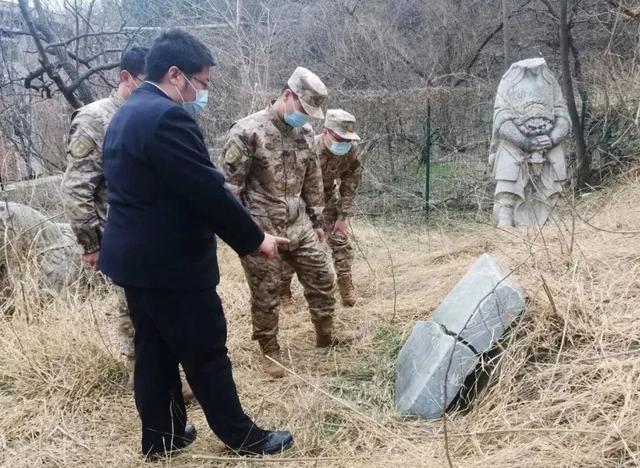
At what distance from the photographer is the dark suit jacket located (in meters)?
2.27

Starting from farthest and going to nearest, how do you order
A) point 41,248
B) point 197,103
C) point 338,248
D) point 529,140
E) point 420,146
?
point 420,146 < point 529,140 < point 41,248 < point 338,248 < point 197,103

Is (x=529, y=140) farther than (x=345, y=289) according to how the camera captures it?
Yes

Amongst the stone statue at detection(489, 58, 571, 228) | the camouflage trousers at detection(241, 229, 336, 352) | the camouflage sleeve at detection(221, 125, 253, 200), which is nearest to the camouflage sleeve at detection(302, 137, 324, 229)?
the camouflage trousers at detection(241, 229, 336, 352)

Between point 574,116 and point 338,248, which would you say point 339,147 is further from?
point 574,116

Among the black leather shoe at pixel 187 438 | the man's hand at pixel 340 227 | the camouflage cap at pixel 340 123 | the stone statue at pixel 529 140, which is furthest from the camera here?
the stone statue at pixel 529 140

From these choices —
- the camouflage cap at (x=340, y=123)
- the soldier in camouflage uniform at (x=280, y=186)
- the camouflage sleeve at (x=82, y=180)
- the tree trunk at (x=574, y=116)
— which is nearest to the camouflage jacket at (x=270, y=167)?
the soldier in camouflage uniform at (x=280, y=186)

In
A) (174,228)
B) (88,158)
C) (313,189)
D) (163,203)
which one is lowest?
(313,189)

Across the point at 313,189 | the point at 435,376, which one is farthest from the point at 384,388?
the point at 313,189

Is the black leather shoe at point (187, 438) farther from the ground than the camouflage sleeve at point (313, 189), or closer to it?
closer to it

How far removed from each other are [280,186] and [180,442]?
4.99ft

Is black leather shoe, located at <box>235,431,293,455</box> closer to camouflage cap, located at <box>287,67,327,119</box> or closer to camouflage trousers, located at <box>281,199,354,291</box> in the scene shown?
camouflage cap, located at <box>287,67,327,119</box>

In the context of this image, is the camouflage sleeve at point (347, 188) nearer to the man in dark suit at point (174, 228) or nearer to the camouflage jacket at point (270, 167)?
the camouflage jacket at point (270, 167)

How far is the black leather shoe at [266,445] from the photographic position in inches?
108

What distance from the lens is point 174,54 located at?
2.42 meters
